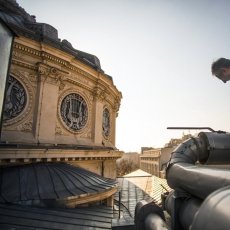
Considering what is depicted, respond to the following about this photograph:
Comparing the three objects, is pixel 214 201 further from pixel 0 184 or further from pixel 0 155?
pixel 0 184

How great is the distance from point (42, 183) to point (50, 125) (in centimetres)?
350

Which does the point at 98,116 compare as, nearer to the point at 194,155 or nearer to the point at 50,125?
the point at 50,125

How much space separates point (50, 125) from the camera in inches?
475

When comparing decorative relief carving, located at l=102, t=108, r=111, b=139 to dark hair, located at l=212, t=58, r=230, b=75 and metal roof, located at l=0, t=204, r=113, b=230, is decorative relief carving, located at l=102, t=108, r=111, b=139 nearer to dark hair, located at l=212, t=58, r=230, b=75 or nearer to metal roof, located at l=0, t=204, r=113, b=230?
metal roof, located at l=0, t=204, r=113, b=230

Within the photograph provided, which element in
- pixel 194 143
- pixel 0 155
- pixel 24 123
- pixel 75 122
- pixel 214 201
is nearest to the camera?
pixel 214 201

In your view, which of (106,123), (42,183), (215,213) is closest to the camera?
(215,213)

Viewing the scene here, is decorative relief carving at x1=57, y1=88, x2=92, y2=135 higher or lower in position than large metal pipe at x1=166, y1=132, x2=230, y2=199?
higher

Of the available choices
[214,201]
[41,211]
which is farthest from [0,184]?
[214,201]

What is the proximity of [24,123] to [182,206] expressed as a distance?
968 cm

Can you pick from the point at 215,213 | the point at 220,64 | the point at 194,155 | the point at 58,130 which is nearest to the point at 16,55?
the point at 58,130

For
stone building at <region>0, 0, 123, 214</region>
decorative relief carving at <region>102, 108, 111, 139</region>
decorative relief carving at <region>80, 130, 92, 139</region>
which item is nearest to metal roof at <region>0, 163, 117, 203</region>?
stone building at <region>0, 0, 123, 214</region>

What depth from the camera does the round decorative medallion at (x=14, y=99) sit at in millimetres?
10625

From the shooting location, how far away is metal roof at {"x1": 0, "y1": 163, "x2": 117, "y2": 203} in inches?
348

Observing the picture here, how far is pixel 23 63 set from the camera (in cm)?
1127
